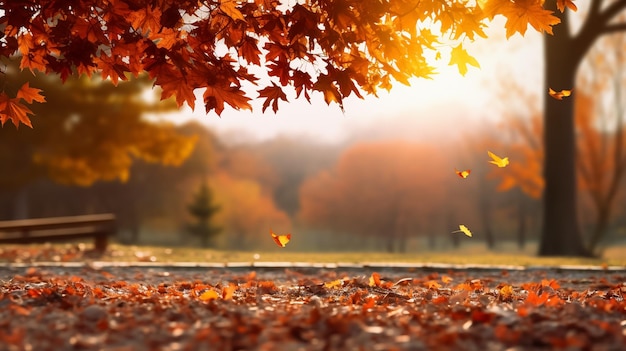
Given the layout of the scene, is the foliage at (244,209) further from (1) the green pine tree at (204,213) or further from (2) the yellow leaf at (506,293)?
(2) the yellow leaf at (506,293)

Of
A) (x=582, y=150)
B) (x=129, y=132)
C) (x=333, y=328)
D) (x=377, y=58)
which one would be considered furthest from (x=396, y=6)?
(x=582, y=150)

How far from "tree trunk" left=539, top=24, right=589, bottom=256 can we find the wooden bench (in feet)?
30.5

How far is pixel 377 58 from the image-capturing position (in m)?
4.86

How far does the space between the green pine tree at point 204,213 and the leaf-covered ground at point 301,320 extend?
118 ft

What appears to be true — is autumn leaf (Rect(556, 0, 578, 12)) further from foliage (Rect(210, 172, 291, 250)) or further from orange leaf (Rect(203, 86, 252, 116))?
foliage (Rect(210, 172, 291, 250))

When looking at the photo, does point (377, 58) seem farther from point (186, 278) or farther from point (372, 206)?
point (372, 206)

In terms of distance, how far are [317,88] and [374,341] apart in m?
1.96

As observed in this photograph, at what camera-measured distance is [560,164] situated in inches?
551

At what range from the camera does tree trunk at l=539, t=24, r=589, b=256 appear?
548 inches

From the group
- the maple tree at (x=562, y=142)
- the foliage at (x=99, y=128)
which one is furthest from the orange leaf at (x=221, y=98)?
the foliage at (x=99, y=128)

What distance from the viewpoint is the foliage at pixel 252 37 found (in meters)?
4.44

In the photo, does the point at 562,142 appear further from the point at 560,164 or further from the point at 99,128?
the point at 99,128

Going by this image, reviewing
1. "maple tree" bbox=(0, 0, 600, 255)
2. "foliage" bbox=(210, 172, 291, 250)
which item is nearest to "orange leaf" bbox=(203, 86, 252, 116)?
"maple tree" bbox=(0, 0, 600, 255)

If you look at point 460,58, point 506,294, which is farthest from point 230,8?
point 506,294
